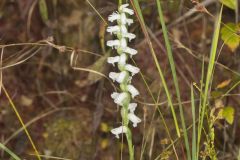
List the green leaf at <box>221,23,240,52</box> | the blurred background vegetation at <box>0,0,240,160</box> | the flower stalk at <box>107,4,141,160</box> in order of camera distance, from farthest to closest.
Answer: the blurred background vegetation at <box>0,0,240,160</box>
the green leaf at <box>221,23,240,52</box>
the flower stalk at <box>107,4,141,160</box>

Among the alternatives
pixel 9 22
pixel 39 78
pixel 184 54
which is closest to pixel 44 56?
pixel 39 78

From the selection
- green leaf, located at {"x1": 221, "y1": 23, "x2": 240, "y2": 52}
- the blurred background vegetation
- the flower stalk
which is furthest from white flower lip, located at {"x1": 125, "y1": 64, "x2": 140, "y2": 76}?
the blurred background vegetation

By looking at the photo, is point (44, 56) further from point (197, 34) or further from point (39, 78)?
point (197, 34)

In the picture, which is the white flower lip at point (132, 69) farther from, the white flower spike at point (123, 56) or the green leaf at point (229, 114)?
the green leaf at point (229, 114)

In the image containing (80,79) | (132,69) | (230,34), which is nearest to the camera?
(132,69)

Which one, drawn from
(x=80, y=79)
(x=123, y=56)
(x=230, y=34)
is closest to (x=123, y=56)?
(x=123, y=56)

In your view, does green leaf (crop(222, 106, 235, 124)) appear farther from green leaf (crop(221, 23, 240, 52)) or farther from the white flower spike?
the white flower spike

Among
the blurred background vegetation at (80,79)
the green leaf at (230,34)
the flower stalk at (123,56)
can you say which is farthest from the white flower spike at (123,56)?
the blurred background vegetation at (80,79)

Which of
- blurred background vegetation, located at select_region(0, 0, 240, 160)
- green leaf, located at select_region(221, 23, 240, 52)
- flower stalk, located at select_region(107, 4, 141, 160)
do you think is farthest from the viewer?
blurred background vegetation, located at select_region(0, 0, 240, 160)

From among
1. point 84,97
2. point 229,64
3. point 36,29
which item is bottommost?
point 84,97

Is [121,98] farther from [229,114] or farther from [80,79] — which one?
[80,79]

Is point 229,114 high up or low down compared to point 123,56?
down
